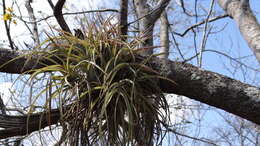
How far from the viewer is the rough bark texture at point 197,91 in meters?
1.12

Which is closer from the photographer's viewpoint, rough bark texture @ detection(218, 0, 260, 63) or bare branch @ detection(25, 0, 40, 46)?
rough bark texture @ detection(218, 0, 260, 63)

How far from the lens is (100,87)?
1083 millimetres

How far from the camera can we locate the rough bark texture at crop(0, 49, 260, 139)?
44.0 inches

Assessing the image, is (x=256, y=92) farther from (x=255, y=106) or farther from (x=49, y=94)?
(x=49, y=94)

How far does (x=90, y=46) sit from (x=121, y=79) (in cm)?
19

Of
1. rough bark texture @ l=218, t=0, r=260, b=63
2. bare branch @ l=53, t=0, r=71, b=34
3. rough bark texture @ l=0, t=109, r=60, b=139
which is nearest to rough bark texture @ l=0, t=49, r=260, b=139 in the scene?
rough bark texture @ l=0, t=109, r=60, b=139

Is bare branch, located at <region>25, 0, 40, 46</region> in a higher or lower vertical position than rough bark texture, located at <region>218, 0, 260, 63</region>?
higher

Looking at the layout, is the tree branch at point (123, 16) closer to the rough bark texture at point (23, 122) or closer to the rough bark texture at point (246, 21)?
the rough bark texture at point (23, 122)

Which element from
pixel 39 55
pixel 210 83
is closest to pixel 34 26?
pixel 39 55

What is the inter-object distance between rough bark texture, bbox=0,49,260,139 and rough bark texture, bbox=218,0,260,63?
464 millimetres

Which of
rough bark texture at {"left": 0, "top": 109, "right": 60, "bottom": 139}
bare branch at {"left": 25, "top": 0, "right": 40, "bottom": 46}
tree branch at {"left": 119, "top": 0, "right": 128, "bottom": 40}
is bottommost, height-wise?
rough bark texture at {"left": 0, "top": 109, "right": 60, "bottom": 139}

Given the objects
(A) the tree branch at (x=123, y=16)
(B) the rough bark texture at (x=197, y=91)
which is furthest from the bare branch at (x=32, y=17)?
(B) the rough bark texture at (x=197, y=91)

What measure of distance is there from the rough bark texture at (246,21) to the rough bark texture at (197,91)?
0.46m

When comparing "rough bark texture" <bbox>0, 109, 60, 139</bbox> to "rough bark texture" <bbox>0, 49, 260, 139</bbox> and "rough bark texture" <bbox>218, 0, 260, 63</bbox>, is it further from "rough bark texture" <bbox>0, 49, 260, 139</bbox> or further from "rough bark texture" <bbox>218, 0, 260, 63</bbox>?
"rough bark texture" <bbox>218, 0, 260, 63</bbox>
